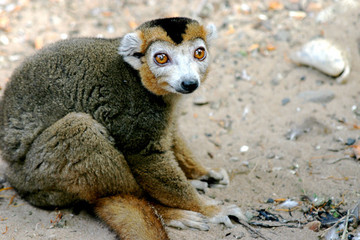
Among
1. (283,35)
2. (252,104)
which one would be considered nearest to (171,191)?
(252,104)

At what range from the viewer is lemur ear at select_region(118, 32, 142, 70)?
212 inches

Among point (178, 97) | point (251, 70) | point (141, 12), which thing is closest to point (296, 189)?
point (178, 97)

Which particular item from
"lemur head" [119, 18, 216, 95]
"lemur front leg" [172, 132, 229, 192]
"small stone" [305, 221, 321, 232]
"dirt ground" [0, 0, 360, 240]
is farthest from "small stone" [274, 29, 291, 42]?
"small stone" [305, 221, 321, 232]

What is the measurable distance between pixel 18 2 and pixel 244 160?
26.3 feet

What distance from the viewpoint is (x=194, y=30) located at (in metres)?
5.51

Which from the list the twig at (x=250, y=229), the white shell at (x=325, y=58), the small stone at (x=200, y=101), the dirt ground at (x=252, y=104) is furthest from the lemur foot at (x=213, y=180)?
the white shell at (x=325, y=58)

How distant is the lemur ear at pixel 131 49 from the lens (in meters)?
5.38

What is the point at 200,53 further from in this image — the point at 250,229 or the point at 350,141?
the point at 350,141

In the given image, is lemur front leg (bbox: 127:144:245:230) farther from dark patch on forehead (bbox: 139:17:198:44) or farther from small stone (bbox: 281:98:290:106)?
small stone (bbox: 281:98:290:106)

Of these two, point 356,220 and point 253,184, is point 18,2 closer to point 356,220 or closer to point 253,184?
point 253,184

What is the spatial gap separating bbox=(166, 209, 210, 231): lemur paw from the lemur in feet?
0.05

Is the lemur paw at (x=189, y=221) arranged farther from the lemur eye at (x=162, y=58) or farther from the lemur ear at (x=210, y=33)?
the lemur ear at (x=210, y=33)

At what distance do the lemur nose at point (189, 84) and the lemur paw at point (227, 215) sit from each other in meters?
1.88

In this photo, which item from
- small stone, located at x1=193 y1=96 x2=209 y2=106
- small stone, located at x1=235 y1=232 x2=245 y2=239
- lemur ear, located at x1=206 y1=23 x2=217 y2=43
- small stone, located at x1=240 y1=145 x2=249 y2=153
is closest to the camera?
small stone, located at x1=235 y1=232 x2=245 y2=239
